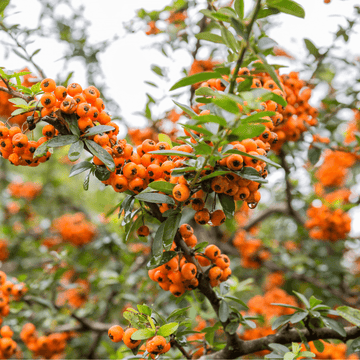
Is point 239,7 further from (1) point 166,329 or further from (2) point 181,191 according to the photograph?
(1) point 166,329

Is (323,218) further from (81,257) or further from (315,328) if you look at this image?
(81,257)

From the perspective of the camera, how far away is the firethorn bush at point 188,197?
1.49 m

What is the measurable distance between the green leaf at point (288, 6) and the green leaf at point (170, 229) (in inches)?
42.9

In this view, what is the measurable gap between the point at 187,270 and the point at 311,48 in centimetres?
277

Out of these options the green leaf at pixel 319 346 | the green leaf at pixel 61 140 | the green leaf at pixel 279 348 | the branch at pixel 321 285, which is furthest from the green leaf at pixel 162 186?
the branch at pixel 321 285

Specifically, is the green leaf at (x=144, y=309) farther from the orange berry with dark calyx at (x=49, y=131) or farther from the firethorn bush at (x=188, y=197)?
the orange berry with dark calyx at (x=49, y=131)

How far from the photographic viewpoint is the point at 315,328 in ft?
6.81

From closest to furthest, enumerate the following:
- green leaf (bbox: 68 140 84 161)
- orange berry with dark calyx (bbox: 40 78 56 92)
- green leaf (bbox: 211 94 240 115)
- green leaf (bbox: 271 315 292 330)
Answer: green leaf (bbox: 211 94 240 115), green leaf (bbox: 68 140 84 161), orange berry with dark calyx (bbox: 40 78 56 92), green leaf (bbox: 271 315 292 330)

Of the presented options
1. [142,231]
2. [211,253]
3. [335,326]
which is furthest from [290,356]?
[142,231]

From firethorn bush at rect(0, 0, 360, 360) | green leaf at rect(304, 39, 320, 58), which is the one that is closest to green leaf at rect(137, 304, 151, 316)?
firethorn bush at rect(0, 0, 360, 360)

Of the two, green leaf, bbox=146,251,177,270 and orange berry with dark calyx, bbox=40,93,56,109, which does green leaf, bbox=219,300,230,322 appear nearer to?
green leaf, bbox=146,251,177,270

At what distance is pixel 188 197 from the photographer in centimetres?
153

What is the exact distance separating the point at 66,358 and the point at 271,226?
15.5ft

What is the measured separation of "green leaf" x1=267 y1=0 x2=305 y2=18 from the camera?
4.35ft
